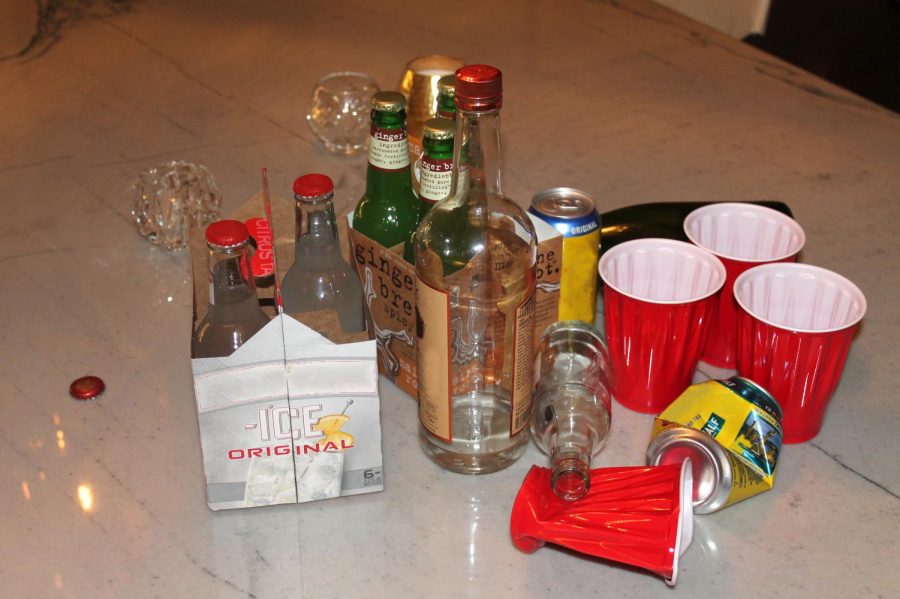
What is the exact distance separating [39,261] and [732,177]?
2.88 ft

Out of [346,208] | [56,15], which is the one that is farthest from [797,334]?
[56,15]

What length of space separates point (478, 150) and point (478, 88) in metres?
0.07

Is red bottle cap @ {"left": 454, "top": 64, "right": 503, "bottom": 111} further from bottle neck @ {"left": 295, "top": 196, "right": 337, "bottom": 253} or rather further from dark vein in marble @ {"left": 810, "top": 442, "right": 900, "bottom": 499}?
dark vein in marble @ {"left": 810, "top": 442, "right": 900, "bottom": 499}

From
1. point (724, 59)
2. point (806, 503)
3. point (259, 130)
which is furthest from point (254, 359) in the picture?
point (724, 59)

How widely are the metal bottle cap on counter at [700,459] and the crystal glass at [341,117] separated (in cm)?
70

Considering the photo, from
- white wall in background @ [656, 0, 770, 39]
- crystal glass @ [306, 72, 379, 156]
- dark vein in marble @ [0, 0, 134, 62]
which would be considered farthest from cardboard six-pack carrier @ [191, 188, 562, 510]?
white wall in background @ [656, 0, 770, 39]

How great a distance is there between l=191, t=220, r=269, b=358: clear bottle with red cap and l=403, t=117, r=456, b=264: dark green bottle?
6.7 inches

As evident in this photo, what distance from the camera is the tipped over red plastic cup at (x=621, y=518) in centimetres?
78

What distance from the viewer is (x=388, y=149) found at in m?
0.89

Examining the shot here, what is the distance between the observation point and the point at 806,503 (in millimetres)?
883

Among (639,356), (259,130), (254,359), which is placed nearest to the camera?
(254,359)

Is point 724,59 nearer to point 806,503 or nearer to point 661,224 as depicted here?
point 661,224

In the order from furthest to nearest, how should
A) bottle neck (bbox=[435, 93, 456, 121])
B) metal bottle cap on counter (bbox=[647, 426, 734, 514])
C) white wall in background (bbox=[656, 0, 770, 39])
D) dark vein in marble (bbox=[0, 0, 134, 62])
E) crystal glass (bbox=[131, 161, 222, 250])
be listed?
white wall in background (bbox=[656, 0, 770, 39]) → dark vein in marble (bbox=[0, 0, 134, 62]) → crystal glass (bbox=[131, 161, 222, 250]) → bottle neck (bbox=[435, 93, 456, 121]) → metal bottle cap on counter (bbox=[647, 426, 734, 514])

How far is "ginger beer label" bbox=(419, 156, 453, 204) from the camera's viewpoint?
2.85 feet
